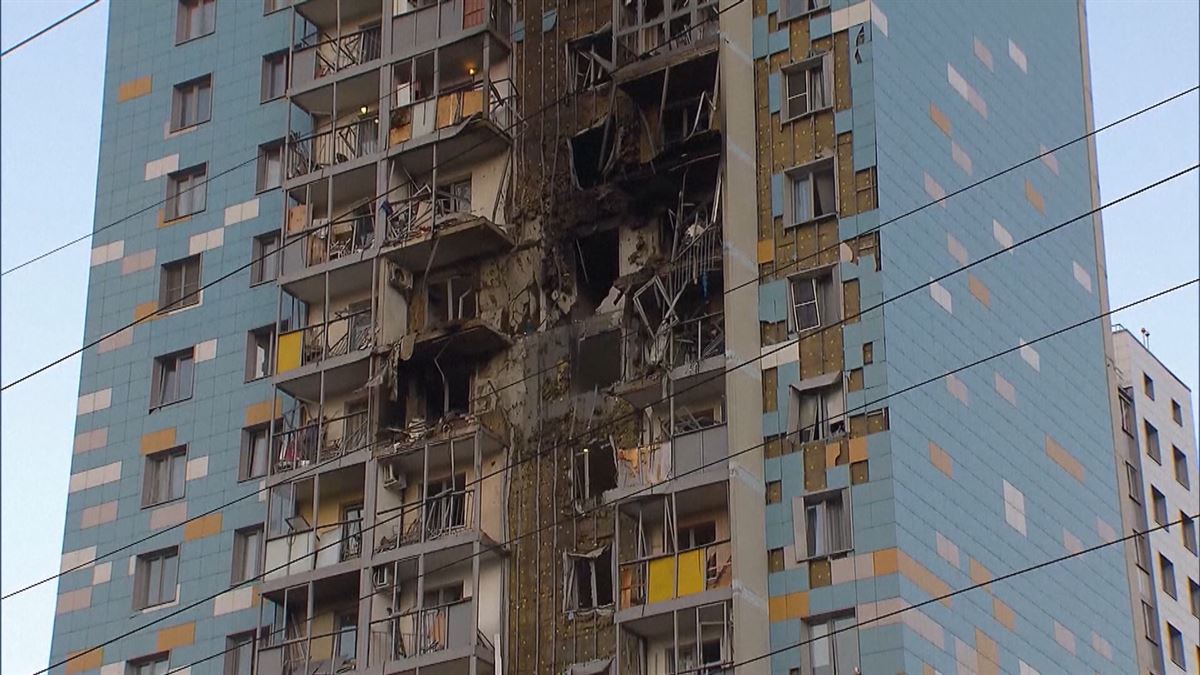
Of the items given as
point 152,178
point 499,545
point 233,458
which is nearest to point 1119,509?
point 499,545

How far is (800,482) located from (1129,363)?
39.3 metres

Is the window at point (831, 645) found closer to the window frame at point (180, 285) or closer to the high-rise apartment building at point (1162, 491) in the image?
the window frame at point (180, 285)

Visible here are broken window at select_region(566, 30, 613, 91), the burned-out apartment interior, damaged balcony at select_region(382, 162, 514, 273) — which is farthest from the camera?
broken window at select_region(566, 30, 613, 91)

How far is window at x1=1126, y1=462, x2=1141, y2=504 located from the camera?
8656cm

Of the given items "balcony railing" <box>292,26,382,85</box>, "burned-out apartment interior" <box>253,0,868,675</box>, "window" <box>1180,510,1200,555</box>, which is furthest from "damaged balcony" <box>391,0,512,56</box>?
"window" <box>1180,510,1200,555</box>

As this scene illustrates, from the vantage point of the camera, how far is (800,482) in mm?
55125

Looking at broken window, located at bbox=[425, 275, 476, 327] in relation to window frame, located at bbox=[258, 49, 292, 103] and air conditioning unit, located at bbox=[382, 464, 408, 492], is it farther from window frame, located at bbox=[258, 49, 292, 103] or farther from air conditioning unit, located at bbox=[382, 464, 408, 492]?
window frame, located at bbox=[258, 49, 292, 103]

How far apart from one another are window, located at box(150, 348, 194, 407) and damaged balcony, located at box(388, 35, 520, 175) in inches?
351

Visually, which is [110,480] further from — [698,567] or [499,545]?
[698,567]

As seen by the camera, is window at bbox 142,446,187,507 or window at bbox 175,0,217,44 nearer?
window at bbox 142,446,187,507

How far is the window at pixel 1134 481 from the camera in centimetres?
8656

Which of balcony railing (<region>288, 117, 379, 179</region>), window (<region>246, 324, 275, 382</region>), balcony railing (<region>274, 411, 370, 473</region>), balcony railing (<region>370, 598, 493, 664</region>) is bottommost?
balcony railing (<region>370, 598, 493, 664</region>)

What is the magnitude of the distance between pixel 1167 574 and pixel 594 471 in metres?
35.4

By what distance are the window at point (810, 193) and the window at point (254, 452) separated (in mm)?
16024
